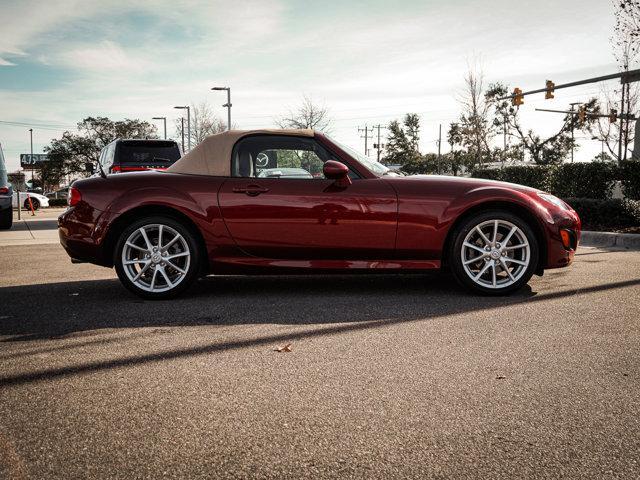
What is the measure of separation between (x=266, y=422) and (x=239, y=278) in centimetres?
392

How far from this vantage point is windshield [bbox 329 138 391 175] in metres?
5.23

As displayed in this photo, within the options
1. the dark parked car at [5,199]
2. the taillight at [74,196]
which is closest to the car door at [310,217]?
the taillight at [74,196]

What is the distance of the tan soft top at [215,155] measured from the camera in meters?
5.16

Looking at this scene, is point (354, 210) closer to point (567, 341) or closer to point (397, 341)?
point (397, 341)

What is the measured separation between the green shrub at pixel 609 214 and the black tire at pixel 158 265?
8.83 metres

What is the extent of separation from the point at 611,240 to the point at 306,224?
6998 millimetres

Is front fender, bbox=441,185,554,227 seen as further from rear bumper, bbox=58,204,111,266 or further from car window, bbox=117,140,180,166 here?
car window, bbox=117,140,180,166

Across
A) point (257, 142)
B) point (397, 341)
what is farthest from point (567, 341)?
point (257, 142)

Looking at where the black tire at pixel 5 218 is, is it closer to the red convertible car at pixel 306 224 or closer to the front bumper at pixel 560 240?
the red convertible car at pixel 306 224

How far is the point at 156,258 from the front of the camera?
5.06 metres

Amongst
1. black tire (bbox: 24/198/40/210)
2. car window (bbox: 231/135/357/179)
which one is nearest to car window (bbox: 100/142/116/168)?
car window (bbox: 231/135/357/179)

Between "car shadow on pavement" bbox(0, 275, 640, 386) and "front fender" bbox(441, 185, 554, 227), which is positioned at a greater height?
Answer: "front fender" bbox(441, 185, 554, 227)

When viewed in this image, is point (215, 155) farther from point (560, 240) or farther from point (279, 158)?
point (560, 240)

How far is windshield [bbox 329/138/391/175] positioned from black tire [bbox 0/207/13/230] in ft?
35.8
